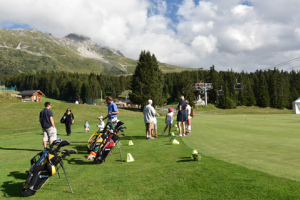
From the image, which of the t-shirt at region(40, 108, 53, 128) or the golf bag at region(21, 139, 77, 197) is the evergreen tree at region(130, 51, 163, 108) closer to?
the t-shirt at region(40, 108, 53, 128)

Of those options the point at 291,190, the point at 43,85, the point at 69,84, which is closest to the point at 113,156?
the point at 291,190

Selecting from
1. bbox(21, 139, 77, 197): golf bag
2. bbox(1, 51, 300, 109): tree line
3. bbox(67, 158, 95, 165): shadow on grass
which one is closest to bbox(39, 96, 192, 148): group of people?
bbox(67, 158, 95, 165): shadow on grass

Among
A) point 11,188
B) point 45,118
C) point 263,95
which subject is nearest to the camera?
point 11,188

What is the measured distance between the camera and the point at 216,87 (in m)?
109

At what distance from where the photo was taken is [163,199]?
4438 millimetres

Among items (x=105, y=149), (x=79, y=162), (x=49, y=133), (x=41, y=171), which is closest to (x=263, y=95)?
(x=49, y=133)

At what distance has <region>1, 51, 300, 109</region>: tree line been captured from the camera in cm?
6512

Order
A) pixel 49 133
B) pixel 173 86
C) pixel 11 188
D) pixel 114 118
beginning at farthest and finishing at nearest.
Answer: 1. pixel 173 86
2. pixel 114 118
3. pixel 49 133
4. pixel 11 188

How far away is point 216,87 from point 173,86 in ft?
159

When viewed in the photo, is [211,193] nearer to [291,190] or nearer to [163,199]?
[163,199]

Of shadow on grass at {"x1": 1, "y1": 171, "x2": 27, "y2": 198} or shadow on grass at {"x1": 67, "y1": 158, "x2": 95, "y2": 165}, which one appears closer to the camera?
shadow on grass at {"x1": 1, "y1": 171, "x2": 27, "y2": 198}

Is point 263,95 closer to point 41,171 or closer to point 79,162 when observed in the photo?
point 79,162

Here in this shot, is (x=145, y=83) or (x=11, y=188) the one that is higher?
(x=145, y=83)

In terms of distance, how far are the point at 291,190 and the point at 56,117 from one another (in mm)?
43102
